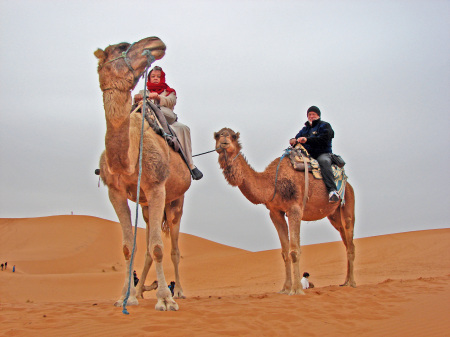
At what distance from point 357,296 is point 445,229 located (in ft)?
97.7

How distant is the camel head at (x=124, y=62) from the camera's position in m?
5.99

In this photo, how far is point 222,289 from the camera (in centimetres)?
2134

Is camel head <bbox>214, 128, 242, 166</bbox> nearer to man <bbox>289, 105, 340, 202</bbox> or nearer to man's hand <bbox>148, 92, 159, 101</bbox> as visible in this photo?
man's hand <bbox>148, 92, 159, 101</bbox>

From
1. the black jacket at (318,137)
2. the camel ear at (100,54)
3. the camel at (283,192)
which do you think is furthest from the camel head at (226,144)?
the camel ear at (100,54)

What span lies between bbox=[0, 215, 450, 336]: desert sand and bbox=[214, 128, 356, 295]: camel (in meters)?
1.01

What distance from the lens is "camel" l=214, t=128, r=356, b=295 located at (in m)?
8.58

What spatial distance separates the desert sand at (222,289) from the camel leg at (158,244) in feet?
0.73

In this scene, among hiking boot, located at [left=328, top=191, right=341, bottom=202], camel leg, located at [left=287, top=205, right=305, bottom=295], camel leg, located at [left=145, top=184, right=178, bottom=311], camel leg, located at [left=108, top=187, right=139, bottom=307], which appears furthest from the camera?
hiking boot, located at [left=328, top=191, right=341, bottom=202]

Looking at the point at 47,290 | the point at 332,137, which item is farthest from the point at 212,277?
the point at 332,137

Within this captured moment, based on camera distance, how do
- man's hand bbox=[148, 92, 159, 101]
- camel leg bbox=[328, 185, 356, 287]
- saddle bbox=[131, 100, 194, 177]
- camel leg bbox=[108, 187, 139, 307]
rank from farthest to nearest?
camel leg bbox=[328, 185, 356, 287] < man's hand bbox=[148, 92, 159, 101] < saddle bbox=[131, 100, 194, 177] < camel leg bbox=[108, 187, 139, 307]

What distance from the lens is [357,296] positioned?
314 inches

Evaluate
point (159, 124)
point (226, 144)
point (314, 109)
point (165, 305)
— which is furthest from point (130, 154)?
point (314, 109)

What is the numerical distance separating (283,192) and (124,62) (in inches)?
170

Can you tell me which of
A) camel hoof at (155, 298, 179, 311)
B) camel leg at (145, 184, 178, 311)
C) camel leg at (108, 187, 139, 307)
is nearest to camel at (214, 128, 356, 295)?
camel leg at (145, 184, 178, 311)
